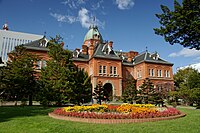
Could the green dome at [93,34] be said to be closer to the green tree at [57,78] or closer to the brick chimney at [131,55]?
the brick chimney at [131,55]

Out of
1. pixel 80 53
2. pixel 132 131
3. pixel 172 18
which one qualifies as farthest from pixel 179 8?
pixel 80 53

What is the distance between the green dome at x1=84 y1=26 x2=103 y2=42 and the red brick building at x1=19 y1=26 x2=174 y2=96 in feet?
44.5

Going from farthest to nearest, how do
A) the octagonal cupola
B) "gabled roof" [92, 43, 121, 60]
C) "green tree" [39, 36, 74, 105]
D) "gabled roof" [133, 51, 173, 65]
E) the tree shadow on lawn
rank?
1. the octagonal cupola
2. "gabled roof" [133, 51, 173, 65]
3. "gabled roof" [92, 43, 121, 60]
4. "green tree" [39, 36, 74, 105]
5. the tree shadow on lawn

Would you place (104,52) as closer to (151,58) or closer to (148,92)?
(151,58)

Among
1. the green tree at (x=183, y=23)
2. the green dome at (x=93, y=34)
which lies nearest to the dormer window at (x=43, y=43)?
the green dome at (x=93, y=34)

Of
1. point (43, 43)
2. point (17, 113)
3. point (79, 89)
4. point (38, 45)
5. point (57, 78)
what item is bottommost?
point (17, 113)

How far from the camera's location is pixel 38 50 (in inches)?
1316

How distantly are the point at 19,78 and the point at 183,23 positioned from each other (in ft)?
62.5

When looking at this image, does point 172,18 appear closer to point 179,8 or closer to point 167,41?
point 179,8

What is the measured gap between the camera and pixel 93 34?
55.6m

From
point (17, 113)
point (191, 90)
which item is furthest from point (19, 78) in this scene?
point (191, 90)

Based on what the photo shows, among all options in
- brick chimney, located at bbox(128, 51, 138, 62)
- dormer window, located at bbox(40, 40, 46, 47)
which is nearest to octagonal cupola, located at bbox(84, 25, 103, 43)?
brick chimney, located at bbox(128, 51, 138, 62)

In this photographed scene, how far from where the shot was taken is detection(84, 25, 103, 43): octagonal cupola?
2169 inches

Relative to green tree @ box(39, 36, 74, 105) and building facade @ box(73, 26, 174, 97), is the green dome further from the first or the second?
green tree @ box(39, 36, 74, 105)
